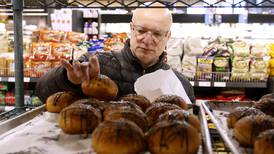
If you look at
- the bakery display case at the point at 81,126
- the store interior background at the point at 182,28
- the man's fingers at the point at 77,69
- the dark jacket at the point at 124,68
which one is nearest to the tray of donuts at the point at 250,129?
the bakery display case at the point at 81,126

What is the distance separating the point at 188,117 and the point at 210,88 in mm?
2582

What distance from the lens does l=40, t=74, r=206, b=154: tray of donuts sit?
27.7 inches

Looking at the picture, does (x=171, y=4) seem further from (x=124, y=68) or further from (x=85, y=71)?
(x=124, y=68)

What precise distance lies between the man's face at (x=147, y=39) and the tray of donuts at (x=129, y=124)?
82 centimetres

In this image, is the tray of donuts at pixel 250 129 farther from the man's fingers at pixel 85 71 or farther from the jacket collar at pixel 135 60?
the jacket collar at pixel 135 60

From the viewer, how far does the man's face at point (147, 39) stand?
1879mm

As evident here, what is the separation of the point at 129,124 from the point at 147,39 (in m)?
1.16

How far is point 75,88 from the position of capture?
1267 mm

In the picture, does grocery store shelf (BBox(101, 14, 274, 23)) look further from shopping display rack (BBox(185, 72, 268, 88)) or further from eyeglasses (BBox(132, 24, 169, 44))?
eyeglasses (BBox(132, 24, 169, 44))

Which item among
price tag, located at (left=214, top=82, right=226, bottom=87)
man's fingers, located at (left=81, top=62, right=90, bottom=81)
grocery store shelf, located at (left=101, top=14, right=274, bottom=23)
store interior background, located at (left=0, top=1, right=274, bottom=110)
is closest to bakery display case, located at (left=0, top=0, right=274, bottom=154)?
man's fingers, located at (left=81, top=62, right=90, bottom=81)

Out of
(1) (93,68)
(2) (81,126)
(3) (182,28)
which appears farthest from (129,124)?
(3) (182,28)

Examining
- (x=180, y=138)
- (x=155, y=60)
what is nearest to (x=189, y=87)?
(x=155, y=60)

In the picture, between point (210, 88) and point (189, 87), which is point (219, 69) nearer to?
point (210, 88)

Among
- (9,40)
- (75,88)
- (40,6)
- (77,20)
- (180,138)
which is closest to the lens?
(180,138)
